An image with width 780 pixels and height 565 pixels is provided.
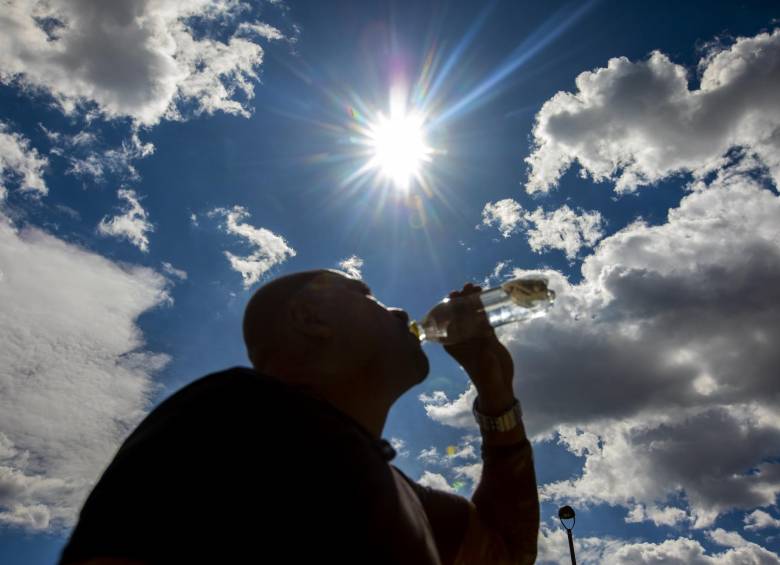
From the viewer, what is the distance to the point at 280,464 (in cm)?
164

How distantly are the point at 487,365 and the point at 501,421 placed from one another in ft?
1.27

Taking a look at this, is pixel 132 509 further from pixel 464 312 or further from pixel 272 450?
pixel 464 312

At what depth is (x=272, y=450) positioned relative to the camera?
1662mm

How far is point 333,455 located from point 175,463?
53 centimetres

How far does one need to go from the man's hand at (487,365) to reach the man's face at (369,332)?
60 cm

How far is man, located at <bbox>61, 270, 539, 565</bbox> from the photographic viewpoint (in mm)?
1405

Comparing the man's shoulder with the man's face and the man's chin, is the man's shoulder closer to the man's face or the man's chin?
the man's face

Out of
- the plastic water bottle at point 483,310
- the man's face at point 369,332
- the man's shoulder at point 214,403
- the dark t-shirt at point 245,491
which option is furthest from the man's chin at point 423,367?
the man's shoulder at point 214,403

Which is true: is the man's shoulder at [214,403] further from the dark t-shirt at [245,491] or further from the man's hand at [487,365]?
the man's hand at [487,365]

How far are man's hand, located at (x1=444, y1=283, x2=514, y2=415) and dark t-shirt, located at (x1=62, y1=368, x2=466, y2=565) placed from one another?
160 centimetres

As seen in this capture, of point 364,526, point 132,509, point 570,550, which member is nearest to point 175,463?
point 132,509

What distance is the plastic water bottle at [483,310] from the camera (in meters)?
3.72

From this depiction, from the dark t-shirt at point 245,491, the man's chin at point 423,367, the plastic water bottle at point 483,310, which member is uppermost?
the plastic water bottle at point 483,310

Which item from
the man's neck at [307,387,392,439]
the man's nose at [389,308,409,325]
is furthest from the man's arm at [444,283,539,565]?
the man's neck at [307,387,392,439]
